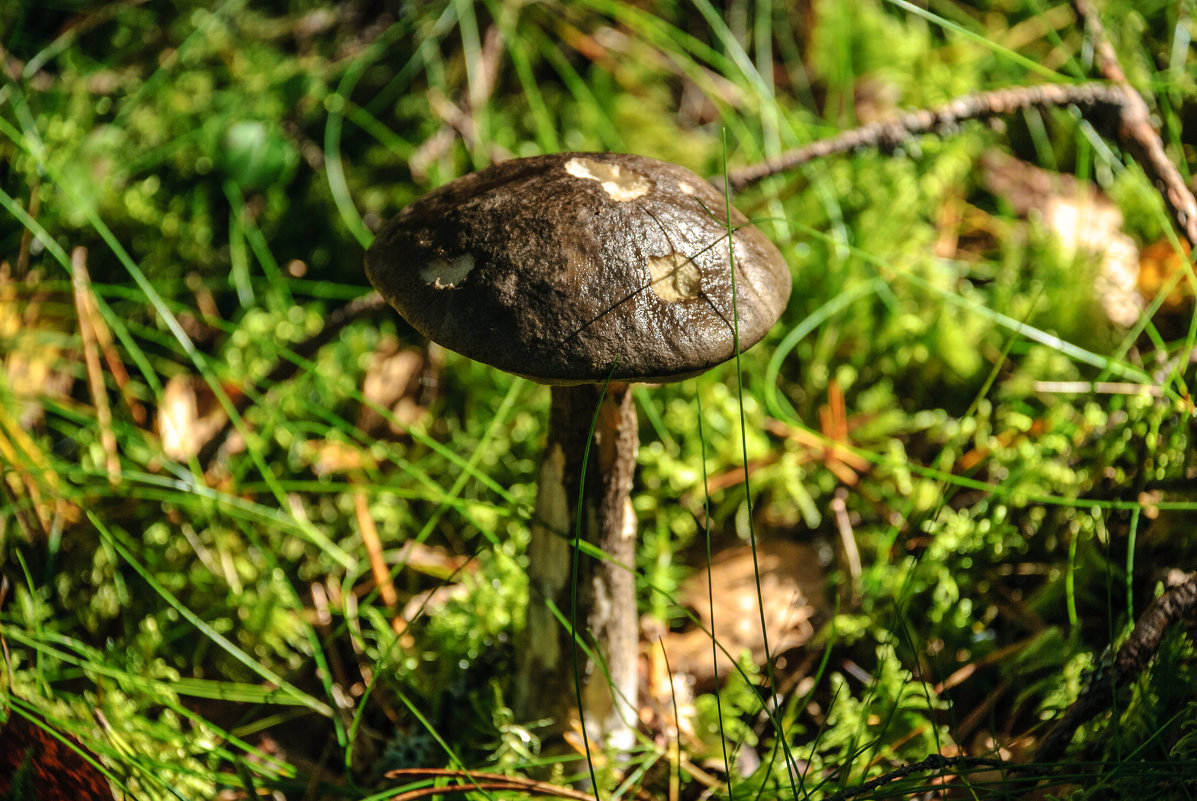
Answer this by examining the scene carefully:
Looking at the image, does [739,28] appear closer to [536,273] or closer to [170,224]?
[170,224]

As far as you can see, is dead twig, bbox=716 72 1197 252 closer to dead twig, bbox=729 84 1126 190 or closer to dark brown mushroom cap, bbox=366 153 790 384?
dead twig, bbox=729 84 1126 190

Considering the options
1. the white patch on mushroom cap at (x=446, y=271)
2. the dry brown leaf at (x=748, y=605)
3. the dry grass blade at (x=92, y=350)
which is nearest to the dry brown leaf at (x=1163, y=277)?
the dry brown leaf at (x=748, y=605)

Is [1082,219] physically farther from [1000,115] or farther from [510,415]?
[510,415]

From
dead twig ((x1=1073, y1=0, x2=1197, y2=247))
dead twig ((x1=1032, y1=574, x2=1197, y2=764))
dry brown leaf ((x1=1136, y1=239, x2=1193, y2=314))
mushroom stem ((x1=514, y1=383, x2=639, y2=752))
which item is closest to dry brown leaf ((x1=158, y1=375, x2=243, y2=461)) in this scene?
mushroom stem ((x1=514, y1=383, x2=639, y2=752))

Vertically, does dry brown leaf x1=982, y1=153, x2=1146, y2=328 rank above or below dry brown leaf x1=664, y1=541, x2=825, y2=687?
above

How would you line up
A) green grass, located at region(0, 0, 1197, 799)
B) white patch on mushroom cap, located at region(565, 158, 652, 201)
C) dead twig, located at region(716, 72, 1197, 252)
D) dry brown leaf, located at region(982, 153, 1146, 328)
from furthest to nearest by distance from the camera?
dry brown leaf, located at region(982, 153, 1146, 328)
dead twig, located at region(716, 72, 1197, 252)
green grass, located at region(0, 0, 1197, 799)
white patch on mushroom cap, located at region(565, 158, 652, 201)

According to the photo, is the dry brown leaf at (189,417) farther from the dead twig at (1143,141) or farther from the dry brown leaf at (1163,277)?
the dry brown leaf at (1163,277)

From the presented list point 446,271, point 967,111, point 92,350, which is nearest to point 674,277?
point 446,271
